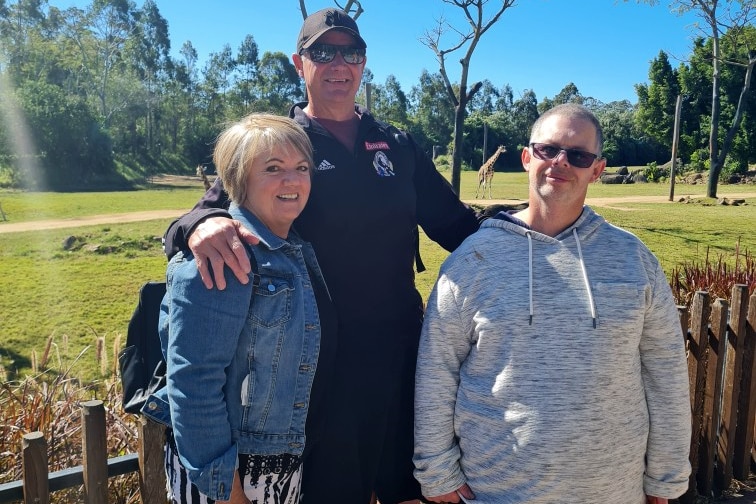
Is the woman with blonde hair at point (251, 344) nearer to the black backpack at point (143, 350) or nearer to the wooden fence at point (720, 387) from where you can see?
the black backpack at point (143, 350)

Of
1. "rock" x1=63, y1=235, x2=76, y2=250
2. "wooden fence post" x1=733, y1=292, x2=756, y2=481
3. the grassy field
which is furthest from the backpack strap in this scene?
"rock" x1=63, y1=235, x2=76, y2=250

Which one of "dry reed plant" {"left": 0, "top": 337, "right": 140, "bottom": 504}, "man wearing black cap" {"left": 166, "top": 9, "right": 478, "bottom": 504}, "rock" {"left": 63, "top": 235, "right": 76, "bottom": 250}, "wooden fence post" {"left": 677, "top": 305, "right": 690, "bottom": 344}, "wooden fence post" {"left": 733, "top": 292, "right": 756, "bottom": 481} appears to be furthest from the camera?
"rock" {"left": 63, "top": 235, "right": 76, "bottom": 250}

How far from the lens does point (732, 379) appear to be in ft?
10.9

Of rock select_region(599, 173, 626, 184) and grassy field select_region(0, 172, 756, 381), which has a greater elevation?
rock select_region(599, 173, 626, 184)

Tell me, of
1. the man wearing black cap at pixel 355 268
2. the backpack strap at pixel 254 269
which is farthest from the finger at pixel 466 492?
the backpack strap at pixel 254 269

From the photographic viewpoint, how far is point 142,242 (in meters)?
10.3

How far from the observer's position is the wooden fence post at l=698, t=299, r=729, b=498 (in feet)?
10.4

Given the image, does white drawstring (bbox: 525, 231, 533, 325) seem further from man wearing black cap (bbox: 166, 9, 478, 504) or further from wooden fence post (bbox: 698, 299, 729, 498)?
wooden fence post (bbox: 698, 299, 729, 498)

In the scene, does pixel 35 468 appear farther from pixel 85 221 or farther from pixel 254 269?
pixel 85 221

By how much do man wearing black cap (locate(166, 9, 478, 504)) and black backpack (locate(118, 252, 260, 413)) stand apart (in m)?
0.16

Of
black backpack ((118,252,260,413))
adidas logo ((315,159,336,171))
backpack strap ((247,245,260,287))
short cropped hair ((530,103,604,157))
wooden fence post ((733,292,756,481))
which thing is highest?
short cropped hair ((530,103,604,157))

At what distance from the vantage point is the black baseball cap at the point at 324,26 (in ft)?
7.09

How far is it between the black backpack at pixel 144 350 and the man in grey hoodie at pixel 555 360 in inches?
31.1

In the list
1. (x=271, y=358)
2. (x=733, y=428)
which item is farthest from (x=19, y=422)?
(x=733, y=428)
